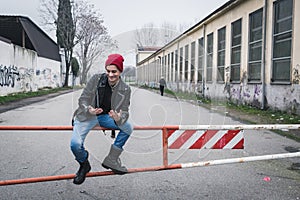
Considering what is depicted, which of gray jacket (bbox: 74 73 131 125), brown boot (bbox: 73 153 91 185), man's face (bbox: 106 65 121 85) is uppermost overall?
man's face (bbox: 106 65 121 85)

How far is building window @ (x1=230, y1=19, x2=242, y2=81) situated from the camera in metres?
16.5

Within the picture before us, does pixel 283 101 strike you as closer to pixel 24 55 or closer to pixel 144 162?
pixel 144 162

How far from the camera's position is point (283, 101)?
1173 cm

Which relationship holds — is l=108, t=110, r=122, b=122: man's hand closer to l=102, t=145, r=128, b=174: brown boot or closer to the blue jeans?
the blue jeans

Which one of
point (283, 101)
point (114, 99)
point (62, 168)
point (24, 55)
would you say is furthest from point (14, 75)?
point (114, 99)

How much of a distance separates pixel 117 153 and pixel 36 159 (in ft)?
7.58

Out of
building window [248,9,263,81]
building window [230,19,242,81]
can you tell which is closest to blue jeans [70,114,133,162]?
building window [248,9,263,81]

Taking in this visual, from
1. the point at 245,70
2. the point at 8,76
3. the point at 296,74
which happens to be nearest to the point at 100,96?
the point at 296,74

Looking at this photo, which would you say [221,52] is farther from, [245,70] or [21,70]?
[21,70]

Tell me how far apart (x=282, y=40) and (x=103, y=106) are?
10.6 meters

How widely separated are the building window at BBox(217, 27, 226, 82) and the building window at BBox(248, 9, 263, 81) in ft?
12.0

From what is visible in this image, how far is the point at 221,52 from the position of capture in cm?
1947

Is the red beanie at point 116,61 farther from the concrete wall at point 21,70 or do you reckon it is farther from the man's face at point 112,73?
the concrete wall at point 21,70

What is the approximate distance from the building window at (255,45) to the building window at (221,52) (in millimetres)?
3657
